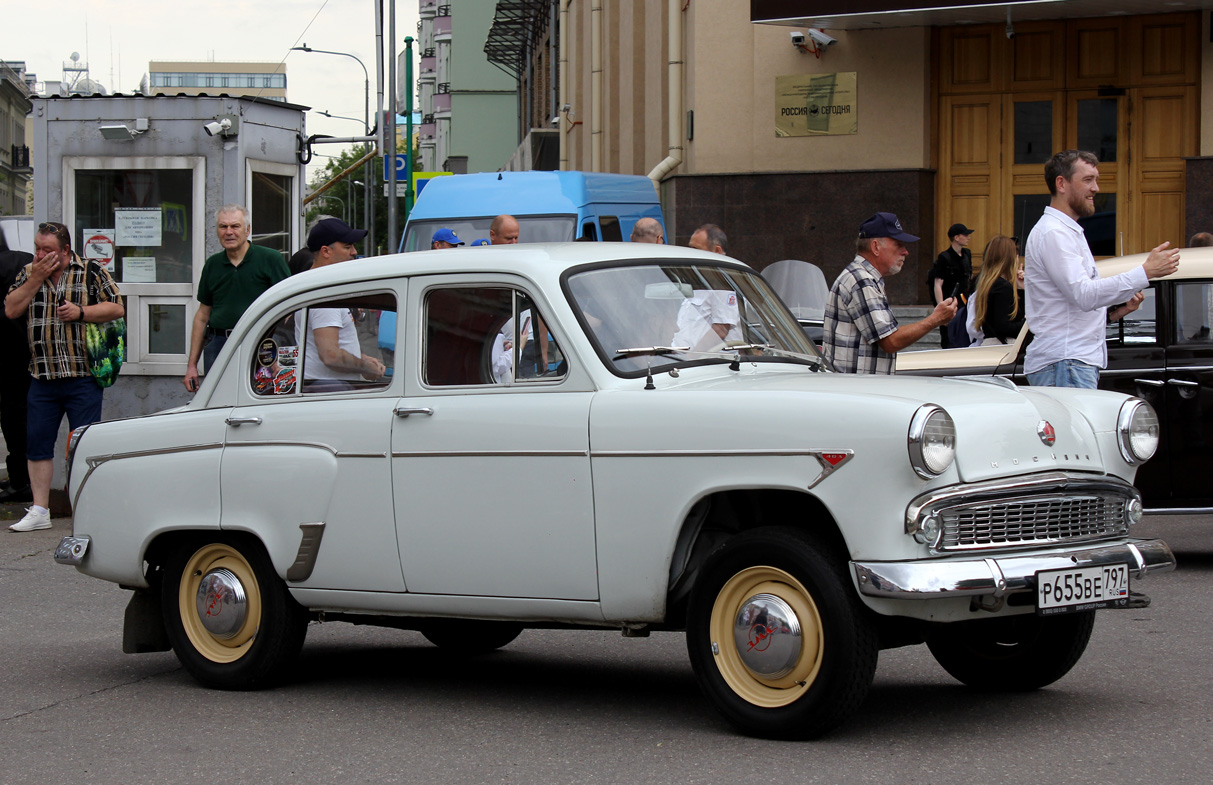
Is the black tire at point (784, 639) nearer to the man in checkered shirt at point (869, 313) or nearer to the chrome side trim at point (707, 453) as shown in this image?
the chrome side trim at point (707, 453)

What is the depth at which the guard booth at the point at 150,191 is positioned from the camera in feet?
42.1

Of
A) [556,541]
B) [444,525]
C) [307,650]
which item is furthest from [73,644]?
[556,541]

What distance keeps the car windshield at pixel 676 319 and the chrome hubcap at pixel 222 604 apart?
1.92m

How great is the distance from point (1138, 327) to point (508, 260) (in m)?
4.54

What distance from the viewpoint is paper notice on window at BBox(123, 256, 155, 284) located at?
13062mm

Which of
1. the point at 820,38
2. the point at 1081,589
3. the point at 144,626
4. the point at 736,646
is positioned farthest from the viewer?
the point at 820,38

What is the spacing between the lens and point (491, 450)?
18.0ft

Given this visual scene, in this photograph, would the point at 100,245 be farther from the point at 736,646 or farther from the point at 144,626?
the point at 736,646

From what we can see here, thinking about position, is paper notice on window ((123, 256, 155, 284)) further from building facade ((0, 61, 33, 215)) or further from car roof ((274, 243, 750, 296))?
building facade ((0, 61, 33, 215))

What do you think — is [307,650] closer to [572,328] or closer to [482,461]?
[482,461]

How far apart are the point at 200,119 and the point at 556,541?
28.4 feet

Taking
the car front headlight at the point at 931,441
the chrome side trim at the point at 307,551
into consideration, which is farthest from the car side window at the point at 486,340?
the car front headlight at the point at 931,441

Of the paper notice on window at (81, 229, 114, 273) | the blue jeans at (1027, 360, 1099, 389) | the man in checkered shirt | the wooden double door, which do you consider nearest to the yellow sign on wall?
the wooden double door

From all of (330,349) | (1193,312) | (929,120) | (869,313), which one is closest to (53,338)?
(330,349)
